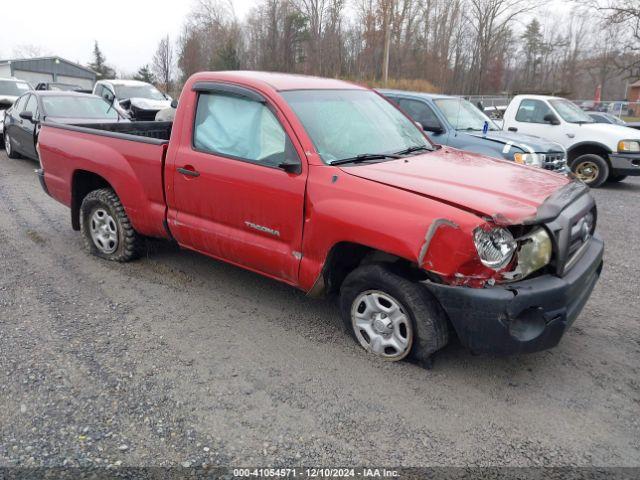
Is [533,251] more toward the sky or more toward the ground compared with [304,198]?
more toward the ground

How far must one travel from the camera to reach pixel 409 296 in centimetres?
324

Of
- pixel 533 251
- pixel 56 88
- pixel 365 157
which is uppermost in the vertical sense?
pixel 56 88

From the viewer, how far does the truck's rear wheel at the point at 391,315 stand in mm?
3240

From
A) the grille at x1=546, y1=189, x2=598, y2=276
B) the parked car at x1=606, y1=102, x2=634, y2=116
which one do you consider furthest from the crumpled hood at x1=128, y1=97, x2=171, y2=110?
the parked car at x1=606, y1=102, x2=634, y2=116

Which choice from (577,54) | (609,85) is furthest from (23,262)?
(609,85)

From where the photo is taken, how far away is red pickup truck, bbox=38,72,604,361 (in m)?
3.02

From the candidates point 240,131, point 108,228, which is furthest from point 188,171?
point 108,228

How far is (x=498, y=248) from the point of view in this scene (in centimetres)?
301

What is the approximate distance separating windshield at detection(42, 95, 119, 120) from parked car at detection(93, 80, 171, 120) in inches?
175

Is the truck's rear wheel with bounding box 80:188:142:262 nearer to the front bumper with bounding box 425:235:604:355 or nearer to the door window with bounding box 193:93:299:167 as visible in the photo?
the door window with bounding box 193:93:299:167

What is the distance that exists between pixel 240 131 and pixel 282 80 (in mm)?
574

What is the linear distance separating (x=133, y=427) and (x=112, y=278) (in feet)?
7.84

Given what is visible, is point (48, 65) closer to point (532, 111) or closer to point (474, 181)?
point (532, 111)

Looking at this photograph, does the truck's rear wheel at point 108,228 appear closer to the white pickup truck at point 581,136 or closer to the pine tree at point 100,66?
the white pickup truck at point 581,136
